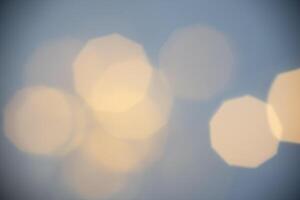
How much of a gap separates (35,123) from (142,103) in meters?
0.58

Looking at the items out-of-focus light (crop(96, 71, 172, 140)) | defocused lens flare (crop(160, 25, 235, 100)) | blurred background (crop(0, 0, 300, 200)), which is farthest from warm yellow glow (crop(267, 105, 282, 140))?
out-of-focus light (crop(96, 71, 172, 140))

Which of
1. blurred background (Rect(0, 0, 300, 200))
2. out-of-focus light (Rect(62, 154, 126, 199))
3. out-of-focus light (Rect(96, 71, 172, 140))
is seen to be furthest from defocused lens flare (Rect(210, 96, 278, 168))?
out-of-focus light (Rect(62, 154, 126, 199))

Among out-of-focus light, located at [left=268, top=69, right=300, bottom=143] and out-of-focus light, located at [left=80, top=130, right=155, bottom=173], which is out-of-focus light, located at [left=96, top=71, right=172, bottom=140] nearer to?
out-of-focus light, located at [left=80, top=130, right=155, bottom=173]

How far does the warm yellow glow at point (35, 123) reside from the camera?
6.30 ft

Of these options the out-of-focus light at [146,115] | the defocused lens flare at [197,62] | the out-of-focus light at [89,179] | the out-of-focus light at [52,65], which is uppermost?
the out-of-focus light at [52,65]

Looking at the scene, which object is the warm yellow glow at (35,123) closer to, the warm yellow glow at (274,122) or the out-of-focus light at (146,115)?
the out-of-focus light at (146,115)

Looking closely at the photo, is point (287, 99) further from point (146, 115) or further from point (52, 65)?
point (52, 65)

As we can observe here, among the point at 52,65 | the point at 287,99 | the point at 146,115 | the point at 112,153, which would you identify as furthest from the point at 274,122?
the point at 52,65

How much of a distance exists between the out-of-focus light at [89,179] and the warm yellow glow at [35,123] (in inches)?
5.2

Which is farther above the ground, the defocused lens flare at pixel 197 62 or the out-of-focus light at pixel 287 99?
the defocused lens flare at pixel 197 62

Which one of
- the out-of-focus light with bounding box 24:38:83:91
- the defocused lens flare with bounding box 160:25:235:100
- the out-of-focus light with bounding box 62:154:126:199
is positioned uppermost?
the out-of-focus light with bounding box 24:38:83:91

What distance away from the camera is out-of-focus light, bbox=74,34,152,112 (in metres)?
1.91

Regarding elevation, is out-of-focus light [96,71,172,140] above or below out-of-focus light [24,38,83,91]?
below

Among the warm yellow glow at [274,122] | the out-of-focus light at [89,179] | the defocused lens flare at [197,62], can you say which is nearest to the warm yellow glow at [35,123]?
the out-of-focus light at [89,179]
